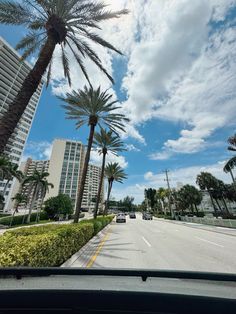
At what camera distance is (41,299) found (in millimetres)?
1558

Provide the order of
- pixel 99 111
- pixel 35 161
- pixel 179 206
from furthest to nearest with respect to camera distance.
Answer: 1. pixel 35 161
2. pixel 179 206
3. pixel 99 111

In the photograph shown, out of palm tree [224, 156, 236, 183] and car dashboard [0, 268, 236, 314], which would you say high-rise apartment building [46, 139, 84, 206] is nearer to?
palm tree [224, 156, 236, 183]

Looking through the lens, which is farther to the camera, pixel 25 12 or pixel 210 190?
pixel 210 190

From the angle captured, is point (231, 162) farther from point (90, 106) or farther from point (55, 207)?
point (55, 207)

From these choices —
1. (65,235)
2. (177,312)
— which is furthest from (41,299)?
(65,235)

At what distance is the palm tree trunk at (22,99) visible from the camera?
7086mm

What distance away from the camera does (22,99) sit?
775 cm

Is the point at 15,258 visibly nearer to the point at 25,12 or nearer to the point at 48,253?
the point at 48,253

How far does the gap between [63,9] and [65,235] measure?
1029cm

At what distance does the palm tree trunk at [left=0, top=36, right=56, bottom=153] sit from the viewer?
709cm

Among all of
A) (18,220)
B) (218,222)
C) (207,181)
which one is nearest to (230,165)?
(218,222)

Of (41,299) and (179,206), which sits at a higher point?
(179,206)

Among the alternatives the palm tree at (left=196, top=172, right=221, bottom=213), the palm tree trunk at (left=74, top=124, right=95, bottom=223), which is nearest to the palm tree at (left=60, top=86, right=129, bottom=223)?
the palm tree trunk at (left=74, top=124, right=95, bottom=223)

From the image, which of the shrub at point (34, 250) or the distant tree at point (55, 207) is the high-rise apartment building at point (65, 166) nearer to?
the distant tree at point (55, 207)
